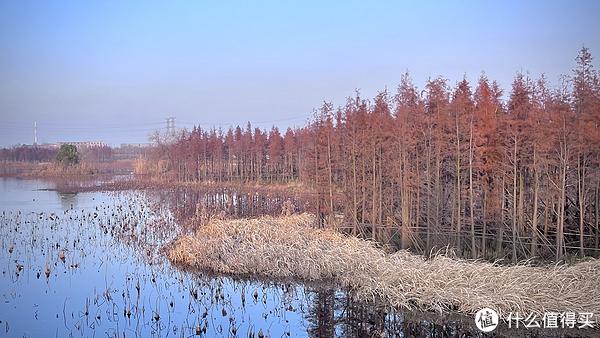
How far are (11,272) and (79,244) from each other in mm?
3817

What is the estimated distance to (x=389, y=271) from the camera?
12.2 metres

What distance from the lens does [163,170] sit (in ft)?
189

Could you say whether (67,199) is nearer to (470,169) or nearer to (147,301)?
(147,301)

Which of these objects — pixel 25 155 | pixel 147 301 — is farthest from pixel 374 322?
pixel 25 155

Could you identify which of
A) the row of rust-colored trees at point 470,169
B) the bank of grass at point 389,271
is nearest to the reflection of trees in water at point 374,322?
the bank of grass at point 389,271

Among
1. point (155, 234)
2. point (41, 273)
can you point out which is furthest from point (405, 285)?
point (155, 234)

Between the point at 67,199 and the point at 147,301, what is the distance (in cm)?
2428

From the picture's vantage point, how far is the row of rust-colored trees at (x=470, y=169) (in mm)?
14398

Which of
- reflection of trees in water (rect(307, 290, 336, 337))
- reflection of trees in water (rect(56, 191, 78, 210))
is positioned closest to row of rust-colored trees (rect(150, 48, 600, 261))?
reflection of trees in water (rect(307, 290, 336, 337))

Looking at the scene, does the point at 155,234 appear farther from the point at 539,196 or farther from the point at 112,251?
the point at 539,196

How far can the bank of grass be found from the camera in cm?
1024

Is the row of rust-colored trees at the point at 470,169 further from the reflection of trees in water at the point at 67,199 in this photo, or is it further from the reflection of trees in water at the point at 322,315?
the reflection of trees in water at the point at 67,199

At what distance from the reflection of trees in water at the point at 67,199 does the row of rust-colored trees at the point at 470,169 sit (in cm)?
1634

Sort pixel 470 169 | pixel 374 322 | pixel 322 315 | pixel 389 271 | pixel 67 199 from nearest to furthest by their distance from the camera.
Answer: pixel 374 322, pixel 322 315, pixel 389 271, pixel 470 169, pixel 67 199
